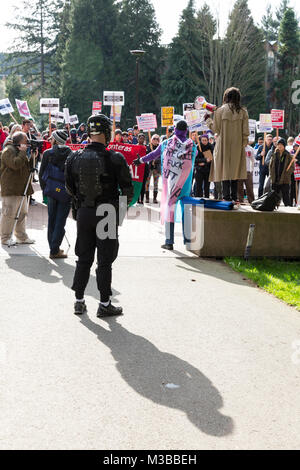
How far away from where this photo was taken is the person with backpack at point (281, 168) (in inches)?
591

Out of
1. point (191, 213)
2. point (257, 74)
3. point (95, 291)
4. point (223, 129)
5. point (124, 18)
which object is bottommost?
point (95, 291)

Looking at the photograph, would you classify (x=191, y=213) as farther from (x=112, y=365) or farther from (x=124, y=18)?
(x=124, y=18)

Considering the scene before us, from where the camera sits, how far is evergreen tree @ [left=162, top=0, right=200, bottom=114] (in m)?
55.2

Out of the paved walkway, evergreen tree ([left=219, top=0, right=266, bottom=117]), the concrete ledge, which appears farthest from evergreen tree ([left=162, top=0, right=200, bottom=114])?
the paved walkway

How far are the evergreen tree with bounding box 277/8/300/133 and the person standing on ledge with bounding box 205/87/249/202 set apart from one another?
52.0m

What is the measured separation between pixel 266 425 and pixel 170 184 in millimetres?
6388

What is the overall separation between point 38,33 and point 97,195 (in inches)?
2653

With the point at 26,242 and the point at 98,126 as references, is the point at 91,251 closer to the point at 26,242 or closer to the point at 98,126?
the point at 98,126

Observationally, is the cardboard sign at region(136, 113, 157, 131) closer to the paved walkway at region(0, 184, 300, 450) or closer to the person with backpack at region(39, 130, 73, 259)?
the person with backpack at region(39, 130, 73, 259)

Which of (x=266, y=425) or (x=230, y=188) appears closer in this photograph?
(x=266, y=425)

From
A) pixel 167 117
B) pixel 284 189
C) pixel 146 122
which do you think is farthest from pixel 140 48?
pixel 284 189

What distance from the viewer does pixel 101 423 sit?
353 centimetres
